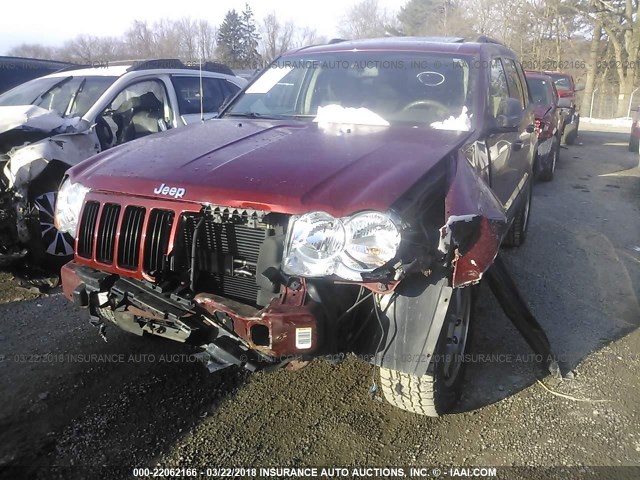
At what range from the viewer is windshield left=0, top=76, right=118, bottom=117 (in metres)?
5.63

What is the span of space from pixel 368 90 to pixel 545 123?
19.5 feet

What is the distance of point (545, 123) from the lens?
8641 mm

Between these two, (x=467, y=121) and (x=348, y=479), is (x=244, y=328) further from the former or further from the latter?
(x=467, y=121)

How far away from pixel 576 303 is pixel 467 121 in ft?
6.46

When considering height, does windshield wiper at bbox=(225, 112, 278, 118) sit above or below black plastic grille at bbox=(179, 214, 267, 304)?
above

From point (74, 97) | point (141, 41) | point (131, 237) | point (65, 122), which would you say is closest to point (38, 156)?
point (65, 122)

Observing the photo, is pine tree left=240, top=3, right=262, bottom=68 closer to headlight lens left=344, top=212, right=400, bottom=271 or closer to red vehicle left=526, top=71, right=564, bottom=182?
red vehicle left=526, top=71, right=564, bottom=182

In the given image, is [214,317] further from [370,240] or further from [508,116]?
[508,116]

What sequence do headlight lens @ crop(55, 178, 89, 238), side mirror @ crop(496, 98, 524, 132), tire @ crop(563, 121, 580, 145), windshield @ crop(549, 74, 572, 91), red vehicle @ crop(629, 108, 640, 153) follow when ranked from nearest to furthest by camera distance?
headlight lens @ crop(55, 178, 89, 238), side mirror @ crop(496, 98, 524, 132), red vehicle @ crop(629, 108, 640, 153), tire @ crop(563, 121, 580, 145), windshield @ crop(549, 74, 572, 91)

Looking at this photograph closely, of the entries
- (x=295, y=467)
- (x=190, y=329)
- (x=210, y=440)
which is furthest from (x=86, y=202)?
(x=295, y=467)

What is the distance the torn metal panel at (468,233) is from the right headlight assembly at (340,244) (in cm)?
29

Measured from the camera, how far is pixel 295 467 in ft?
8.39

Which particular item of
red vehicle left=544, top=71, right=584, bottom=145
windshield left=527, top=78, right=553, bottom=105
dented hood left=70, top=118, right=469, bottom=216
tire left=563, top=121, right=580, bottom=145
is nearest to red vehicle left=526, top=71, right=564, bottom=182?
windshield left=527, top=78, right=553, bottom=105

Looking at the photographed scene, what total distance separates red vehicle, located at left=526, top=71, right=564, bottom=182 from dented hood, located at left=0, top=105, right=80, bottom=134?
612 centimetres
